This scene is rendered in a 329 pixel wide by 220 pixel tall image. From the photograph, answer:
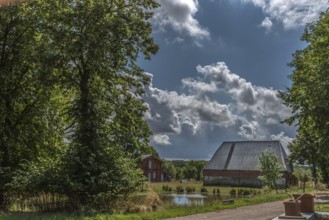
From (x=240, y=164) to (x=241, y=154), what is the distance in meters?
3.24

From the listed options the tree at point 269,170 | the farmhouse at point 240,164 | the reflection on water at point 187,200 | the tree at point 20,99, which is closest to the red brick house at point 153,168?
the farmhouse at point 240,164

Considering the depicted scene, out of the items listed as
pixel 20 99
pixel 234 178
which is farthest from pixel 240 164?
pixel 20 99

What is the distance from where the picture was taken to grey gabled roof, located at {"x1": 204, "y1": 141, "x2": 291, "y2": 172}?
73312mm

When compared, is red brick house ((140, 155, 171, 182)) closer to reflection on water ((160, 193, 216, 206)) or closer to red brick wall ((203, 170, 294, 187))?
red brick wall ((203, 170, 294, 187))

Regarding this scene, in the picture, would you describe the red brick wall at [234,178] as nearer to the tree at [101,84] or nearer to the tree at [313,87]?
the tree at [313,87]

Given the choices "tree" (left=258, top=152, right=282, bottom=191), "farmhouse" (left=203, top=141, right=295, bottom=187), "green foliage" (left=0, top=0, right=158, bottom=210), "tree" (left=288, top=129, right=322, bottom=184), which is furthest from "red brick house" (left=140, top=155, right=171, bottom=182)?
"green foliage" (left=0, top=0, right=158, bottom=210)

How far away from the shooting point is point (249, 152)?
7656 cm

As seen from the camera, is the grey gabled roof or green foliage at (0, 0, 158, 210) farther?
the grey gabled roof

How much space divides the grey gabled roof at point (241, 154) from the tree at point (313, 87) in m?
51.6

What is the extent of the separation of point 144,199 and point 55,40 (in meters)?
9.66

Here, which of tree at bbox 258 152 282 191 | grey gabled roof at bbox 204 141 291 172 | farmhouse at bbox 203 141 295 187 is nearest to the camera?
tree at bbox 258 152 282 191

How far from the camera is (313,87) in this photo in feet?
58.4

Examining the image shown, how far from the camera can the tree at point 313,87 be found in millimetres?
17531

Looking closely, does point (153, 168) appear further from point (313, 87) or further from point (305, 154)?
point (313, 87)
